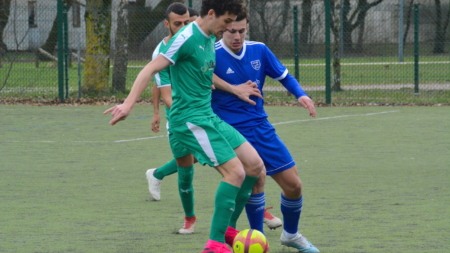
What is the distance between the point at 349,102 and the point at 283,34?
7.54 feet

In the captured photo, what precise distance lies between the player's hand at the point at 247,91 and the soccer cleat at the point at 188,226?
1119 mm

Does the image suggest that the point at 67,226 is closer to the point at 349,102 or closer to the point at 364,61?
the point at 349,102

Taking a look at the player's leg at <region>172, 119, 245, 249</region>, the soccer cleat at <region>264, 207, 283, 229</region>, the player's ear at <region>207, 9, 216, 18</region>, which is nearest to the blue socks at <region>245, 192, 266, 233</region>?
the player's leg at <region>172, 119, 245, 249</region>

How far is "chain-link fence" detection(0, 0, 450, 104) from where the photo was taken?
17.1 metres

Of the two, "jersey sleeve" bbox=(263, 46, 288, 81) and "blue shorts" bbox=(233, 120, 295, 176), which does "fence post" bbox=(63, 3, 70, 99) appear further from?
"blue shorts" bbox=(233, 120, 295, 176)

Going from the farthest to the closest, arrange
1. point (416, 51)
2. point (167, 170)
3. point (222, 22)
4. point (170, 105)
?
point (416, 51) < point (167, 170) < point (170, 105) < point (222, 22)

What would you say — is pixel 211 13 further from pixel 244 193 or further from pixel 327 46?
pixel 327 46

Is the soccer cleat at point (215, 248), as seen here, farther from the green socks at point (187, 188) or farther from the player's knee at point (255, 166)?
the green socks at point (187, 188)

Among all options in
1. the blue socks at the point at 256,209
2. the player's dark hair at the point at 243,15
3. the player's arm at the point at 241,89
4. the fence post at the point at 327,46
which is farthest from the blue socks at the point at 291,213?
the fence post at the point at 327,46

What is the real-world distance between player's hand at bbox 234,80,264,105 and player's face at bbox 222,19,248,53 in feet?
0.85

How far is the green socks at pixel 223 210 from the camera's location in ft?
14.9

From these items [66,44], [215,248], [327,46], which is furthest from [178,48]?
[66,44]

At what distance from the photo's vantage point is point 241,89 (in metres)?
5.01

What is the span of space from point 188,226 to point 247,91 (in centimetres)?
119
